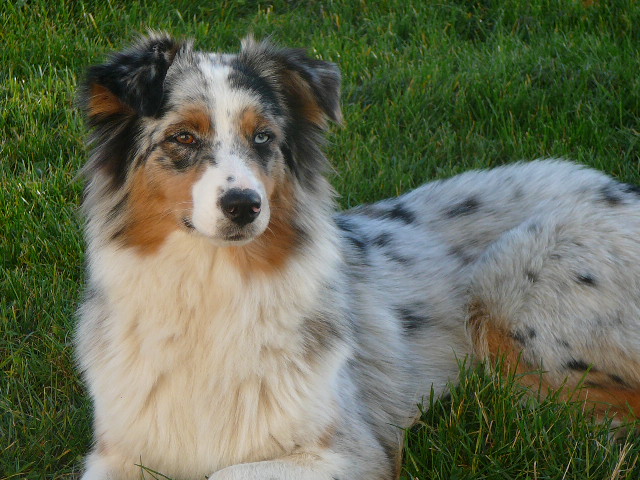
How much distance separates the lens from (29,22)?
7.39 metres

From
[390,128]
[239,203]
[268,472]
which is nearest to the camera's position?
[239,203]

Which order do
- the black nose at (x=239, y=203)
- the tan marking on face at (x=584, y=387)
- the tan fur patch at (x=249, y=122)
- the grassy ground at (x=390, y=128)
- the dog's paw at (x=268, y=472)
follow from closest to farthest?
the black nose at (x=239, y=203), the dog's paw at (x=268, y=472), the tan fur patch at (x=249, y=122), the grassy ground at (x=390, y=128), the tan marking on face at (x=584, y=387)

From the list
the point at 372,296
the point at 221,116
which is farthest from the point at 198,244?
the point at 372,296

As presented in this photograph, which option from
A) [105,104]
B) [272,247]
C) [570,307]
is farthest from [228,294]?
[570,307]

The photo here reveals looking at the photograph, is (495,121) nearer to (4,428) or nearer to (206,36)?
(206,36)

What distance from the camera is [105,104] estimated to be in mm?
3604

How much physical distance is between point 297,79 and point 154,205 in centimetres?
85

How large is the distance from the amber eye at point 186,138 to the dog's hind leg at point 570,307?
176cm

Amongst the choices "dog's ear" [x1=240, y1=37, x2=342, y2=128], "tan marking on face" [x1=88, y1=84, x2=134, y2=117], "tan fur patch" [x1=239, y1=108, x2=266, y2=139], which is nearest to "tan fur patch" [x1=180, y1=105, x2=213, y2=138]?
"tan fur patch" [x1=239, y1=108, x2=266, y2=139]

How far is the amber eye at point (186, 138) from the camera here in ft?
11.4

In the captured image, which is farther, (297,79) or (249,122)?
(297,79)

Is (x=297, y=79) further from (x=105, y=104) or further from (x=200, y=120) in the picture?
(x=105, y=104)

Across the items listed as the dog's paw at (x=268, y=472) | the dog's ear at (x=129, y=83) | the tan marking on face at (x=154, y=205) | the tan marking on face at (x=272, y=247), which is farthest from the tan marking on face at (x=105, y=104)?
the dog's paw at (x=268, y=472)

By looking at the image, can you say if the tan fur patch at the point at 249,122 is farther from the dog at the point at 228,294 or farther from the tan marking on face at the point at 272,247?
the tan marking on face at the point at 272,247
